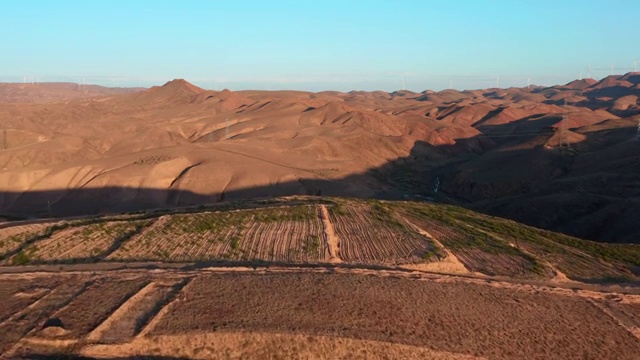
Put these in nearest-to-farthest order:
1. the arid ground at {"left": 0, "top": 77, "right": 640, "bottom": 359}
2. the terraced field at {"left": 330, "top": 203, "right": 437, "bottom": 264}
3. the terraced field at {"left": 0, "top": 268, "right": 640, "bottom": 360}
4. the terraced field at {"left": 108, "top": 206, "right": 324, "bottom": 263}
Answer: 1. the terraced field at {"left": 0, "top": 268, "right": 640, "bottom": 360}
2. the arid ground at {"left": 0, "top": 77, "right": 640, "bottom": 359}
3. the terraced field at {"left": 330, "top": 203, "right": 437, "bottom": 264}
4. the terraced field at {"left": 108, "top": 206, "right": 324, "bottom": 263}

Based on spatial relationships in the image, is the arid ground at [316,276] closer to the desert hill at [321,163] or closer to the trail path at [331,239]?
the trail path at [331,239]

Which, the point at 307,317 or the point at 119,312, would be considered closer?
the point at 307,317

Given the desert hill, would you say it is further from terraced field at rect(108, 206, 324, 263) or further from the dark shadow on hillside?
terraced field at rect(108, 206, 324, 263)

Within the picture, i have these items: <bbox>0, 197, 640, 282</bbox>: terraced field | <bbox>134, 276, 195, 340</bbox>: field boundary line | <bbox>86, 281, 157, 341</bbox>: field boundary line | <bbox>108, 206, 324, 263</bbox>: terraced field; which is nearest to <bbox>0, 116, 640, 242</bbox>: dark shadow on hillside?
<bbox>0, 197, 640, 282</bbox>: terraced field

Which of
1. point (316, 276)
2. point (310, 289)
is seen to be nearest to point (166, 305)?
point (310, 289)

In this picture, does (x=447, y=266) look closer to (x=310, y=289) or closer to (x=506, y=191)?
(x=310, y=289)

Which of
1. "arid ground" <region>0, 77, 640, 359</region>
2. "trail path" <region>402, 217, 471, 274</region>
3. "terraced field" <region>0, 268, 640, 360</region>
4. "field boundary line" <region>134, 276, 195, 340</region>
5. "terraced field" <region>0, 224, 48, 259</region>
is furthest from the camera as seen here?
"terraced field" <region>0, 224, 48, 259</region>
